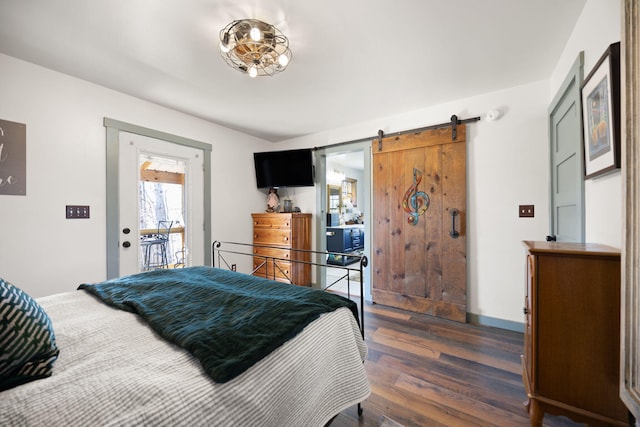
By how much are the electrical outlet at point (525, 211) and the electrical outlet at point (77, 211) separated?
4108 millimetres

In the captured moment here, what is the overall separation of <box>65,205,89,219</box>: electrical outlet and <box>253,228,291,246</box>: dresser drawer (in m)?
1.98

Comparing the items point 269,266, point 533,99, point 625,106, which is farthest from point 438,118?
point 269,266

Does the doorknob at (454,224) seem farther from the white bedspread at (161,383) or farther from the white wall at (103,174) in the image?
the white bedspread at (161,383)

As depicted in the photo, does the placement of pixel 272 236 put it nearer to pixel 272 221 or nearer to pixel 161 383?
pixel 272 221

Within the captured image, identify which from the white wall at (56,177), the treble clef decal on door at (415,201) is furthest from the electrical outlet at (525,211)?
the white wall at (56,177)

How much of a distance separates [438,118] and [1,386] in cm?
345

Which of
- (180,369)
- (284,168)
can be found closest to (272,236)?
(284,168)

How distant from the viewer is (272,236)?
12.1 feet

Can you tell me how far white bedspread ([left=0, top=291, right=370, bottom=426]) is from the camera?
0.60 m

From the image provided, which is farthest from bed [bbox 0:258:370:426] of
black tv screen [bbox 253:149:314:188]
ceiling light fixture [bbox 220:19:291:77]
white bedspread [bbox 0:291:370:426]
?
black tv screen [bbox 253:149:314:188]

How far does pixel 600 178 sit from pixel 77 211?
377 centimetres

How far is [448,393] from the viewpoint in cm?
162

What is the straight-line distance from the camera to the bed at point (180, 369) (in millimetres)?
613

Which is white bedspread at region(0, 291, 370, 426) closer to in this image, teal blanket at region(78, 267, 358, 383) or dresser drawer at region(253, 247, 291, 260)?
teal blanket at region(78, 267, 358, 383)
